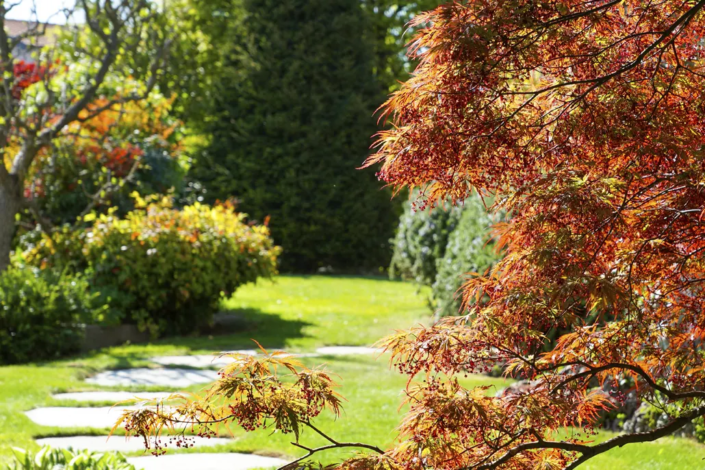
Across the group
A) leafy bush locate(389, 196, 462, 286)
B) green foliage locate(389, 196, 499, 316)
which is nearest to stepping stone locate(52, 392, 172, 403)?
green foliage locate(389, 196, 499, 316)

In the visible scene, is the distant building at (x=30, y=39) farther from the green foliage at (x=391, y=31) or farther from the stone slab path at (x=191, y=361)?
the green foliage at (x=391, y=31)

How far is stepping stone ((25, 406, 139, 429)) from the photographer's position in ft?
15.7

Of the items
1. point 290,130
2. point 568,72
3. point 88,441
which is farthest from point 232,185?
point 568,72

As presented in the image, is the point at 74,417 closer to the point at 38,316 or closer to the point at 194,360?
the point at 194,360

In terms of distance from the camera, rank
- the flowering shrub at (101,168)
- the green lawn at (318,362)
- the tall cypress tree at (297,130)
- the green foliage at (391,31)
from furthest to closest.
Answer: the green foliage at (391,31)
the tall cypress tree at (297,130)
the flowering shrub at (101,168)
the green lawn at (318,362)

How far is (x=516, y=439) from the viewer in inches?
97.2

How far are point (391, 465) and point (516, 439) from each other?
452 mm

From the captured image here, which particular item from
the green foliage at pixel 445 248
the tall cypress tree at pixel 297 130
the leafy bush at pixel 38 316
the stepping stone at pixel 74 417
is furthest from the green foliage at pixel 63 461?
the tall cypress tree at pixel 297 130

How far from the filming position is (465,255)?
7422 millimetres

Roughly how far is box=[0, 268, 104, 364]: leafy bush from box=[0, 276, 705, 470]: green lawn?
0.34 m

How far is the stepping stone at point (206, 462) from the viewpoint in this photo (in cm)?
402

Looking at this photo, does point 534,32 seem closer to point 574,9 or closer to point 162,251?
point 574,9

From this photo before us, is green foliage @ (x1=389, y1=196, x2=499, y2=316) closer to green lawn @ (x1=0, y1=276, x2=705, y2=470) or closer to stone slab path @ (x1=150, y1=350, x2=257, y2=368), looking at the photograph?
green lawn @ (x1=0, y1=276, x2=705, y2=470)

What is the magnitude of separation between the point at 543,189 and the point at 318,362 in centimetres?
490
